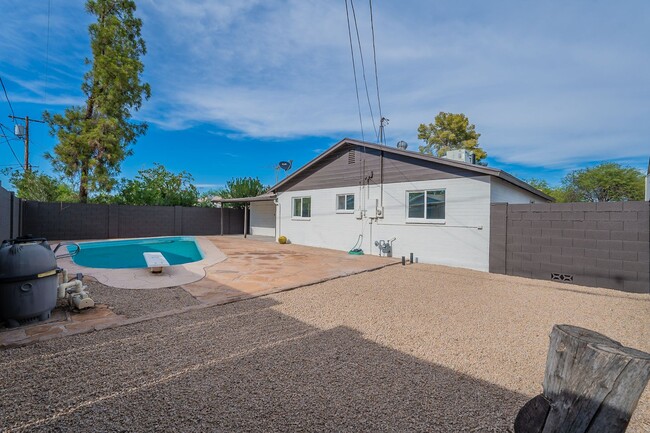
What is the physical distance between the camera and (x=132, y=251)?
13141 mm

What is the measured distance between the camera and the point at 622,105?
426 inches

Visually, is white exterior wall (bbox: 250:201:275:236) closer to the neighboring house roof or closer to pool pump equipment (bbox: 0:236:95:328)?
the neighboring house roof

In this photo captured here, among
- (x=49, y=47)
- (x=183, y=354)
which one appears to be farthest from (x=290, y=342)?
(x=49, y=47)

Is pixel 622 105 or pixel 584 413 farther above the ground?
pixel 622 105

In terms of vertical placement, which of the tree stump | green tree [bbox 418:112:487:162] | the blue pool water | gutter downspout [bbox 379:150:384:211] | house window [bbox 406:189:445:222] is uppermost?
green tree [bbox 418:112:487:162]

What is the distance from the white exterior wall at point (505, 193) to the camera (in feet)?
27.4

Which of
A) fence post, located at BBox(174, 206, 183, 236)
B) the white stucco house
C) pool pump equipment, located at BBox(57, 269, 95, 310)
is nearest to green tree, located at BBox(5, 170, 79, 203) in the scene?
fence post, located at BBox(174, 206, 183, 236)

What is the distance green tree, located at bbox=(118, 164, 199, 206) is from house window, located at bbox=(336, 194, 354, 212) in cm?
1256

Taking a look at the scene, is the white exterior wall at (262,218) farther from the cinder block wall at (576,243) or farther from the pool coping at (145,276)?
the cinder block wall at (576,243)

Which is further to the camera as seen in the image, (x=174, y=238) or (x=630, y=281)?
(x=174, y=238)

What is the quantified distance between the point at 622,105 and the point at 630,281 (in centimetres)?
848

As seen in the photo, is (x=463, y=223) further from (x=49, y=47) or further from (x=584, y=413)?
(x=49, y=47)

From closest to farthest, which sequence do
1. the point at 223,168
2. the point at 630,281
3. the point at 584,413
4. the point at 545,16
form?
the point at 584,413
the point at 630,281
the point at 545,16
the point at 223,168

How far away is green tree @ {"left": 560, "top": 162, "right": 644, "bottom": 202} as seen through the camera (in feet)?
67.6
